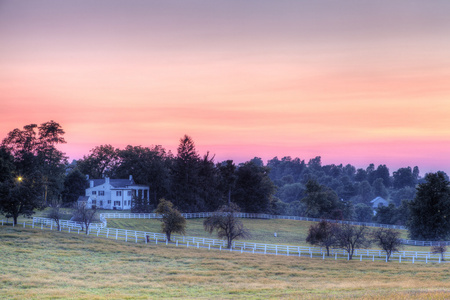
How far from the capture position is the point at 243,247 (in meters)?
53.1

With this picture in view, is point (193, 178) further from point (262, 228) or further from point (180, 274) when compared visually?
point (180, 274)

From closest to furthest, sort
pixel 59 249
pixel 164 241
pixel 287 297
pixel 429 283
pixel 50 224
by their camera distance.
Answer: pixel 287 297 → pixel 429 283 → pixel 59 249 → pixel 164 241 → pixel 50 224

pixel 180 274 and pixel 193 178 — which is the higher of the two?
pixel 193 178

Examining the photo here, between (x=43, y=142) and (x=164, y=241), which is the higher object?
(x=43, y=142)

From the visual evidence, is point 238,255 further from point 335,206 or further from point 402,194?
point 402,194

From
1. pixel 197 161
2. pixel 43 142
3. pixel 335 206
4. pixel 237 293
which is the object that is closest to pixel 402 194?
pixel 335 206

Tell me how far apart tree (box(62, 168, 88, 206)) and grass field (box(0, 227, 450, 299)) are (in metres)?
49.1

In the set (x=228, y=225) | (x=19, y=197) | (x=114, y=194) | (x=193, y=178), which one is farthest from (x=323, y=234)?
(x=114, y=194)

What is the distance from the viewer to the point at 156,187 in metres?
100

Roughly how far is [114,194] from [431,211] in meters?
58.5

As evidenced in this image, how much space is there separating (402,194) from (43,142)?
145 m

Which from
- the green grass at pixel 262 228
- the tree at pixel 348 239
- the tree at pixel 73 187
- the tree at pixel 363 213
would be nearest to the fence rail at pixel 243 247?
the tree at pixel 348 239

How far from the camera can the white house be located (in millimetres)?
95625

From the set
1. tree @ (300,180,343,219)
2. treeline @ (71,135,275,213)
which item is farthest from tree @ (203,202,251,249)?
tree @ (300,180,343,219)
